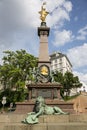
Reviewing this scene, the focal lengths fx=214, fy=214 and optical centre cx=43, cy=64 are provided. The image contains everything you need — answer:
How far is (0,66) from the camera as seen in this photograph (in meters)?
41.2

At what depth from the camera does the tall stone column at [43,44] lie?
2151 cm

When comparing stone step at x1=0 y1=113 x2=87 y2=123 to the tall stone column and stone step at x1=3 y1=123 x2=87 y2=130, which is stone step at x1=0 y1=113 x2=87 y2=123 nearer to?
stone step at x1=3 y1=123 x2=87 y2=130

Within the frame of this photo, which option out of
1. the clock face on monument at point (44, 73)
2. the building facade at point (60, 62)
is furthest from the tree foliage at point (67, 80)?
the clock face on monument at point (44, 73)

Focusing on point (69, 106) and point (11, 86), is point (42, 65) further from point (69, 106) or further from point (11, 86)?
point (11, 86)

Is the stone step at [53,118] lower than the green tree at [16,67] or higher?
lower

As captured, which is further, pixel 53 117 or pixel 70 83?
pixel 70 83

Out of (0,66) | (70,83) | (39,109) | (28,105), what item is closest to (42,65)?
(28,105)

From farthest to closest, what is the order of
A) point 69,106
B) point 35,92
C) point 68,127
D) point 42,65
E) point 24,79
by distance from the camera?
point 24,79 → point 42,65 → point 35,92 → point 69,106 → point 68,127

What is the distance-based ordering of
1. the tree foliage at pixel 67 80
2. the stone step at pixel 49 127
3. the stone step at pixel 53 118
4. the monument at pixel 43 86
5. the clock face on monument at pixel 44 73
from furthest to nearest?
the tree foliage at pixel 67 80 → the clock face on monument at pixel 44 73 → the monument at pixel 43 86 → the stone step at pixel 53 118 → the stone step at pixel 49 127

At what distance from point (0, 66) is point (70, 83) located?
23.1m

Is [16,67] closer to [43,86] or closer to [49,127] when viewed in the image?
[43,86]

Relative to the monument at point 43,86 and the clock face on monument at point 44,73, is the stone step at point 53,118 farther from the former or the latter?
the clock face on monument at point 44,73

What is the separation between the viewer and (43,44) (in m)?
22.7

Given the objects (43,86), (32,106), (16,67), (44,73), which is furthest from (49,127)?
(16,67)
